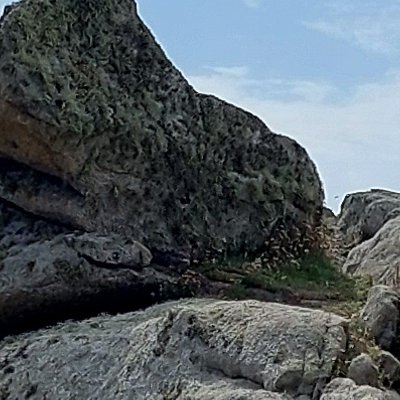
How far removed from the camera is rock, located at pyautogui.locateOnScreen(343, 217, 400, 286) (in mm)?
14188

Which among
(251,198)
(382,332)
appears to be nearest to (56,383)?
(382,332)

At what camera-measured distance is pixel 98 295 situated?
12945 mm

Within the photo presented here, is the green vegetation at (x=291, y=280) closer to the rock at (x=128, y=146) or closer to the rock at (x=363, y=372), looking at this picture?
the rock at (x=128, y=146)

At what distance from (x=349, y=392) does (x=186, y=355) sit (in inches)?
79.0

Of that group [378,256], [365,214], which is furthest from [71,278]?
[365,214]

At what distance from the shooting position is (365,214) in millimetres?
17703

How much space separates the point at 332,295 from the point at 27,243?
416cm

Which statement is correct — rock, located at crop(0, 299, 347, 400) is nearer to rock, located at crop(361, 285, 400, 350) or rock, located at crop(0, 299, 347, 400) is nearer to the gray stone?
the gray stone

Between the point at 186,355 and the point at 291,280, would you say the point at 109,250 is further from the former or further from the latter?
the point at 186,355

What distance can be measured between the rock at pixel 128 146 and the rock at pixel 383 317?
3.56 m

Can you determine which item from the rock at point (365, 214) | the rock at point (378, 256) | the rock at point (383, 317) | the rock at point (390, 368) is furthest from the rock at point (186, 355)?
the rock at point (365, 214)

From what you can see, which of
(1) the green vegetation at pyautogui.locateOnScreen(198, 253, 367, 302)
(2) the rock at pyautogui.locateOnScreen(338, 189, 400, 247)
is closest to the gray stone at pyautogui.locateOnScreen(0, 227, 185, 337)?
(1) the green vegetation at pyautogui.locateOnScreen(198, 253, 367, 302)

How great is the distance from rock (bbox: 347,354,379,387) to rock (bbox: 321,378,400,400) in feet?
0.69

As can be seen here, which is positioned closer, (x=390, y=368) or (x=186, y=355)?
(x=390, y=368)
